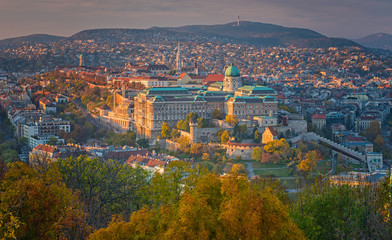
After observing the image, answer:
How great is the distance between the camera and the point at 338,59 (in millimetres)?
173500

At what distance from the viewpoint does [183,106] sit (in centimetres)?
6456

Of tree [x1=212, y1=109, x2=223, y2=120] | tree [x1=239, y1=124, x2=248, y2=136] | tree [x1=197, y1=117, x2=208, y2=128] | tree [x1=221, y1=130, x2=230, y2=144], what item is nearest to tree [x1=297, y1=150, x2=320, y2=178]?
tree [x1=239, y1=124, x2=248, y2=136]

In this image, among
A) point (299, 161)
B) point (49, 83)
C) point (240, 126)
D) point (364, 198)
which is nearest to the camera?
point (364, 198)

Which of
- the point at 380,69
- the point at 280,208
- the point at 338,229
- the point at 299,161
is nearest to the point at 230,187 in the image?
the point at 280,208

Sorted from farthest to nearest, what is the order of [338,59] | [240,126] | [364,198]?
[338,59]
[240,126]
[364,198]

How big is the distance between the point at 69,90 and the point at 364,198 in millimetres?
70794

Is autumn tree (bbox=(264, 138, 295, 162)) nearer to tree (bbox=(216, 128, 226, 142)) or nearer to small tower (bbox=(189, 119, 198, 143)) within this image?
tree (bbox=(216, 128, 226, 142))

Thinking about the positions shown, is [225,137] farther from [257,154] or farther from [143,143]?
[143,143]

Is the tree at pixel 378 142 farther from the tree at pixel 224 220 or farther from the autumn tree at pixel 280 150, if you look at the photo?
the tree at pixel 224 220

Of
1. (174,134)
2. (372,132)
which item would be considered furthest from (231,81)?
(372,132)

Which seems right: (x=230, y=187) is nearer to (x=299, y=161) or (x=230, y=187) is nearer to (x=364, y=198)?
(x=364, y=198)

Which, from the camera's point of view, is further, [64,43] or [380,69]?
[64,43]

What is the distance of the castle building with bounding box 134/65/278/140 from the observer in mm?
63094

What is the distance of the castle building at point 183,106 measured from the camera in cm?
6309
